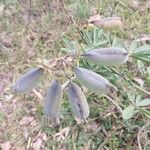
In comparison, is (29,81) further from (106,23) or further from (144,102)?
(144,102)

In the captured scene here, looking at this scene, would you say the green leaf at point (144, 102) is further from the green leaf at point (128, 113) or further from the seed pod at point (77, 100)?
the seed pod at point (77, 100)

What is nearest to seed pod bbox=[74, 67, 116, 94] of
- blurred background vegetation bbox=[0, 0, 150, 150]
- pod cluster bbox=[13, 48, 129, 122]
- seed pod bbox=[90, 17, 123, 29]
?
pod cluster bbox=[13, 48, 129, 122]

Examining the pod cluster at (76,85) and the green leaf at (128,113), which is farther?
the green leaf at (128,113)

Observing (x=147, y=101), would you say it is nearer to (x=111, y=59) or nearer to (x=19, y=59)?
(x=111, y=59)

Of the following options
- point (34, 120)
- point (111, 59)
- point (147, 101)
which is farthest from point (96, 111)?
point (111, 59)

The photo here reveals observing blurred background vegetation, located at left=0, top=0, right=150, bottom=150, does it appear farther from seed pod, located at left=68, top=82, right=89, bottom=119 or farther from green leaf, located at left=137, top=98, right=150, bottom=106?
seed pod, located at left=68, top=82, right=89, bottom=119

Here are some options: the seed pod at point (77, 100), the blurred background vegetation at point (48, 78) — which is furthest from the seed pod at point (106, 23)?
the seed pod at point (77, 100)
